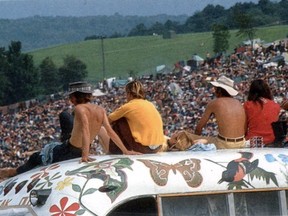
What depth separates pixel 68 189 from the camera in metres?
7.10

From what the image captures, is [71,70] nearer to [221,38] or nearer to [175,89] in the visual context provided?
[221,38]

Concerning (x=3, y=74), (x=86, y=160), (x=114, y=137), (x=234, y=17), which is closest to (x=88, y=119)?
(x=114, y=137)

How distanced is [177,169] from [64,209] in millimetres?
774

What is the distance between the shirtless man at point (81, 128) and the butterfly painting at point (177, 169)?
28.4 inches

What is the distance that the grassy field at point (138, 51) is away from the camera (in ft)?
287

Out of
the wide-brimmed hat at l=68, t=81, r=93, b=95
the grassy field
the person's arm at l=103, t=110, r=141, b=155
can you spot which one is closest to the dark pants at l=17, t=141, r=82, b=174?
the person's arm at l=103, t=110, r=141, b=155

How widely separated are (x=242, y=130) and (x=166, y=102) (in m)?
44.5

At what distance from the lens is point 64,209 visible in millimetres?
7016

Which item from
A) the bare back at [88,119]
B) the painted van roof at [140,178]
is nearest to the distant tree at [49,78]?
the bare back at [88,119]

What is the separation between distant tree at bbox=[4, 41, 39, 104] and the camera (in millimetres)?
100481

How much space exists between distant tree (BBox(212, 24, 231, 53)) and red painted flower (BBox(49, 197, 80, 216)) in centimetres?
7047

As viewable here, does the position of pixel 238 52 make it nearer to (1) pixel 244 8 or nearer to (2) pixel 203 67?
(2) pixel 203 67

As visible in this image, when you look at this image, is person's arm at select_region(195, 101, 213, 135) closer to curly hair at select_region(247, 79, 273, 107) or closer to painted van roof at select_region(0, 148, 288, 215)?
curly hair at select_region(247, 79, 273, 107)

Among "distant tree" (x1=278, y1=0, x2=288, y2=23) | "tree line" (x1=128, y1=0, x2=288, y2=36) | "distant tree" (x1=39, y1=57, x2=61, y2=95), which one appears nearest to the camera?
"tree line" (x1=128, y1=0, x2=288, y2=36)
